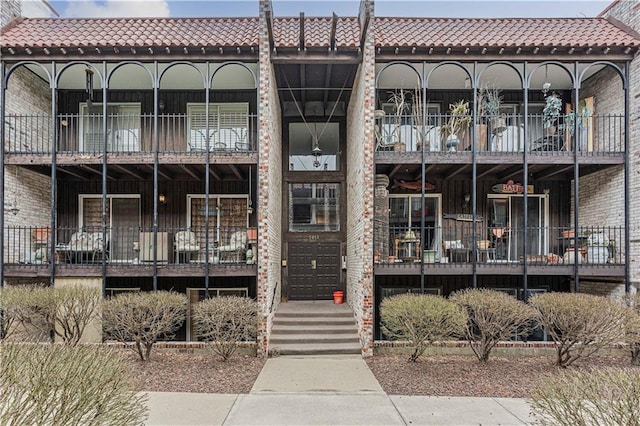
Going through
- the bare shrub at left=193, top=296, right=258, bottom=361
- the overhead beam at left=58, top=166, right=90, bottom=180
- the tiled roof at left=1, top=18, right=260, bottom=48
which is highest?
the tiled roof at left=1, top=18, right=260, bottom=48

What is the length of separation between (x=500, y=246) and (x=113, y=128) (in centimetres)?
1188

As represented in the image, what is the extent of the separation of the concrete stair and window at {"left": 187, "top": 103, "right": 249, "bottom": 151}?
5002 millimetres

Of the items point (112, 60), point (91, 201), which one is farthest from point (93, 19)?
point (91, 201)

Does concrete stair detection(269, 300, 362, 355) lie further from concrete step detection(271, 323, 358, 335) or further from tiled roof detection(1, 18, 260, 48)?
tiled roof detection(1, 18, 260, 48)

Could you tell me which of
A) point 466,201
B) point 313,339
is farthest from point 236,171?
point 466,201

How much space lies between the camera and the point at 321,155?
1116 centimetres

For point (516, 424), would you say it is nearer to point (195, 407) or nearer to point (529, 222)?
point (195, 407)

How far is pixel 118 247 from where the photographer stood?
10094mm

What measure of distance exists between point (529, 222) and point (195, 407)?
10.2m

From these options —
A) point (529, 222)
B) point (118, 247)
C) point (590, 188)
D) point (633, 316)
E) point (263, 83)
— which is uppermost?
point (263, 83)

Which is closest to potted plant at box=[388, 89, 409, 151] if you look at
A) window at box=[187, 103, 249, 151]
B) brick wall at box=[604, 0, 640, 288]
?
window at box=[187, 103, 249, 151]

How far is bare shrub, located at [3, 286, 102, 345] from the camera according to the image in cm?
700

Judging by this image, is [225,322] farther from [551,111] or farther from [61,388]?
[551,111]

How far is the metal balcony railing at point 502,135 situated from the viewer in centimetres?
914
